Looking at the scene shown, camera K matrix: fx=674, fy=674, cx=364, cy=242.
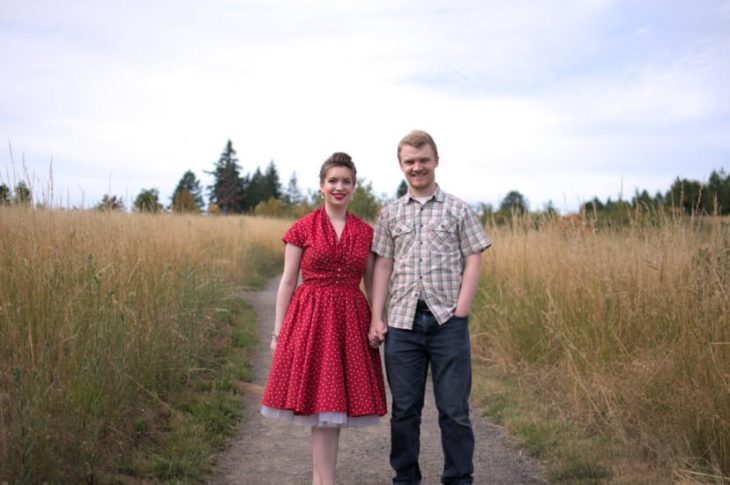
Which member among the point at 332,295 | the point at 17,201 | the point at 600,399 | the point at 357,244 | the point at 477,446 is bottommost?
the point at 477,446

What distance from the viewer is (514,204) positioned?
916 centimetres

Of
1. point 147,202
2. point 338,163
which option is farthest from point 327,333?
point 147,202

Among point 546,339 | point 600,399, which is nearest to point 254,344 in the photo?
point 546,339

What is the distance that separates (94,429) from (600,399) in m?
3.34

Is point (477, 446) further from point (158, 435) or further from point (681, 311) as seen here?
point (158, 435)

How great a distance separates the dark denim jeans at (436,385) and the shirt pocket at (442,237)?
34 cm

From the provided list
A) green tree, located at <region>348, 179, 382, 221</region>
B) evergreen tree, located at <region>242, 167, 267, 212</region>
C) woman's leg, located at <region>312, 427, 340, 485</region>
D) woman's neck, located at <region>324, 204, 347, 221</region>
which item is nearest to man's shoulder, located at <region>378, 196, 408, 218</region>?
woman's neck, located at <region>324, 204, 347, 221</region>

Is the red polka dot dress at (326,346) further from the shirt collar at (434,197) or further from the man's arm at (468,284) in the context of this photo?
the man's arm at (468,284)

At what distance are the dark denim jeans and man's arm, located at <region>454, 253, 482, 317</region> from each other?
0.07 meters

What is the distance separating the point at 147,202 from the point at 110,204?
114 inches

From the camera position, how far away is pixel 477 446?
472 cm

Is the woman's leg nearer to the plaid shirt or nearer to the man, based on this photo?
the man

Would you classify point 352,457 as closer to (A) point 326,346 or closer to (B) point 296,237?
(A) point 326,346

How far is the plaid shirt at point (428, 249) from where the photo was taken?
11.3 feet
